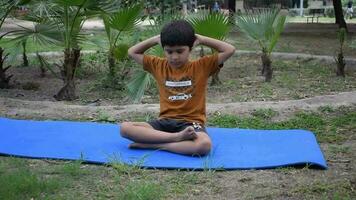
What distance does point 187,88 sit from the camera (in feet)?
12.5

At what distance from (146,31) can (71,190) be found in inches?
151

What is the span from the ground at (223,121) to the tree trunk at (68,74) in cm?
15

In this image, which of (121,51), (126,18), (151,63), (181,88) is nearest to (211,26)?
(126,18)

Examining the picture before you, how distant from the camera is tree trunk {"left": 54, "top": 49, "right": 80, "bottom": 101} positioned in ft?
19.7

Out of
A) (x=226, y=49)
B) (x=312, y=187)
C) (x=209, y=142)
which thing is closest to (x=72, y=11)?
(x=226, y=49)

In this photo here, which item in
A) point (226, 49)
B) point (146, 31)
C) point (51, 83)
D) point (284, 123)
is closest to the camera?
point (226, 49)

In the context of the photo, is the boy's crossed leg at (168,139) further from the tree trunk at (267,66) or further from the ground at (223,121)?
the tree trunk at (267,66)

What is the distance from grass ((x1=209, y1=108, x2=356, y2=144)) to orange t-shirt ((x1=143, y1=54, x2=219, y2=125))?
0.92 meters

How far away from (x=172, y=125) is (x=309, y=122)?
155 centimetres

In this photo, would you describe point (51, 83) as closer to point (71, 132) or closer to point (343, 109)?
point (71, 132)

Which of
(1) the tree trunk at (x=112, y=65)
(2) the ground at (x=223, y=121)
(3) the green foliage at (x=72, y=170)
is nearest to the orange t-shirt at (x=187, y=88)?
(2) the ground at (x=223, y=121)

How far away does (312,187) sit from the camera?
298cm

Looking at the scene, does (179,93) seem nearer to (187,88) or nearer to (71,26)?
(187,88)

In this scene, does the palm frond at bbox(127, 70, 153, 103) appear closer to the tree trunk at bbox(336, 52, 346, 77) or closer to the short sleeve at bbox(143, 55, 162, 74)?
the short sleeve at bbox(143, 55, 162, 74)
